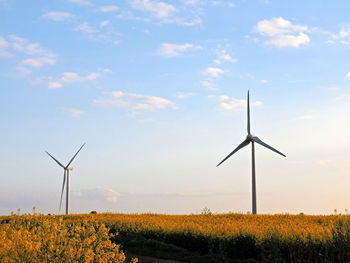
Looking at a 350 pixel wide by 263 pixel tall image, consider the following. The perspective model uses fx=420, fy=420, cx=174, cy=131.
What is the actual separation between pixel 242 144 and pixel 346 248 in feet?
78.4

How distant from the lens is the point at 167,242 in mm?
21531

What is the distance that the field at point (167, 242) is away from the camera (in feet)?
34.7

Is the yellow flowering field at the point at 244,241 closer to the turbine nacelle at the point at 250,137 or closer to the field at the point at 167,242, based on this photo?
the field at the point at 167,242

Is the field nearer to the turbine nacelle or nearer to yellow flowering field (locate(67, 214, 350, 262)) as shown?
yellow flowering field (locate(67, 214, 350, 262))

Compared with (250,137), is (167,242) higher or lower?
lower

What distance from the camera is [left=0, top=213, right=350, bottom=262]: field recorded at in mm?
10570

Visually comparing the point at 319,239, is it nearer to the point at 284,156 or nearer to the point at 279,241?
the point at 279,241

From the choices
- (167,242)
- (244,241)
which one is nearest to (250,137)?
(167,242)

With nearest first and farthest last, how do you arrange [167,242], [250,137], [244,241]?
[244,241], [167,242], [250,137]

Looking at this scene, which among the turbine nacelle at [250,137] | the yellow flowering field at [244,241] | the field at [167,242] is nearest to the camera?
the field at [167,242]

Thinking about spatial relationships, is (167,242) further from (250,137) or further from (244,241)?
(250,137)

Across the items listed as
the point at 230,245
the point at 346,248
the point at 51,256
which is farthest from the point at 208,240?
the point at 51,256

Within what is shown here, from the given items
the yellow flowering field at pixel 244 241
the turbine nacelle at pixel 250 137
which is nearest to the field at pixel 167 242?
the yellow flowering field at pixel 244 241

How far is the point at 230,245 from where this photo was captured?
739 inches
